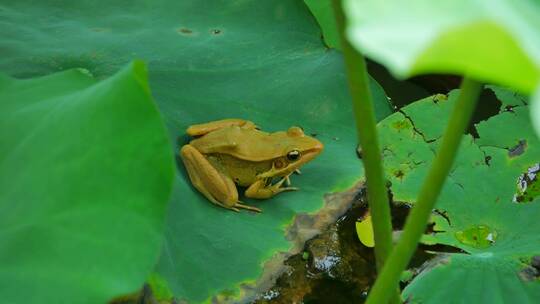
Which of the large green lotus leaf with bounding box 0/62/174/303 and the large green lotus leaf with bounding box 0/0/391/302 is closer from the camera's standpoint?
the large green lotus leaf with bounding box 0/62/174/303

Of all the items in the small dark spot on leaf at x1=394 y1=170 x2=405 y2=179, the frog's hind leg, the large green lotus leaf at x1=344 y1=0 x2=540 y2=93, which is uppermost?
the large green lotus leaf at x1=344 y1=0 x2=540 y2=93

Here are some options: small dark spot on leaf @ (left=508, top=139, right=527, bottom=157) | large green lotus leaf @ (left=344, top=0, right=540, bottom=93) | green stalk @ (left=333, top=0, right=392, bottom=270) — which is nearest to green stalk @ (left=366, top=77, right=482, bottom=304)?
green stalk @ (left=333, top=0, right=392, bottom=270)

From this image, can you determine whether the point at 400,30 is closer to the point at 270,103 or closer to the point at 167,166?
the point at 167,166

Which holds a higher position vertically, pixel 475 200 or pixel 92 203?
pixel 92 203

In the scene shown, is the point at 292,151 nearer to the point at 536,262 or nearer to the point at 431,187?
the point at 536,262

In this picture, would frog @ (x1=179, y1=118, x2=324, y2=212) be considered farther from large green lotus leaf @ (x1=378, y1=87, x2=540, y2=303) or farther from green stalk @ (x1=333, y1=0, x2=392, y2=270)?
green stalk @ (x1=333, y1=0, x2=392, y2=270)

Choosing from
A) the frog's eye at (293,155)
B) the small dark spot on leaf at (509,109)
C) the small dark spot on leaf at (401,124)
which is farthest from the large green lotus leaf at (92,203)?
the small dark spot on leaf at (509,109)

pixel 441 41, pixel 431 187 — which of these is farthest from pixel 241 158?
pixel 441 41
